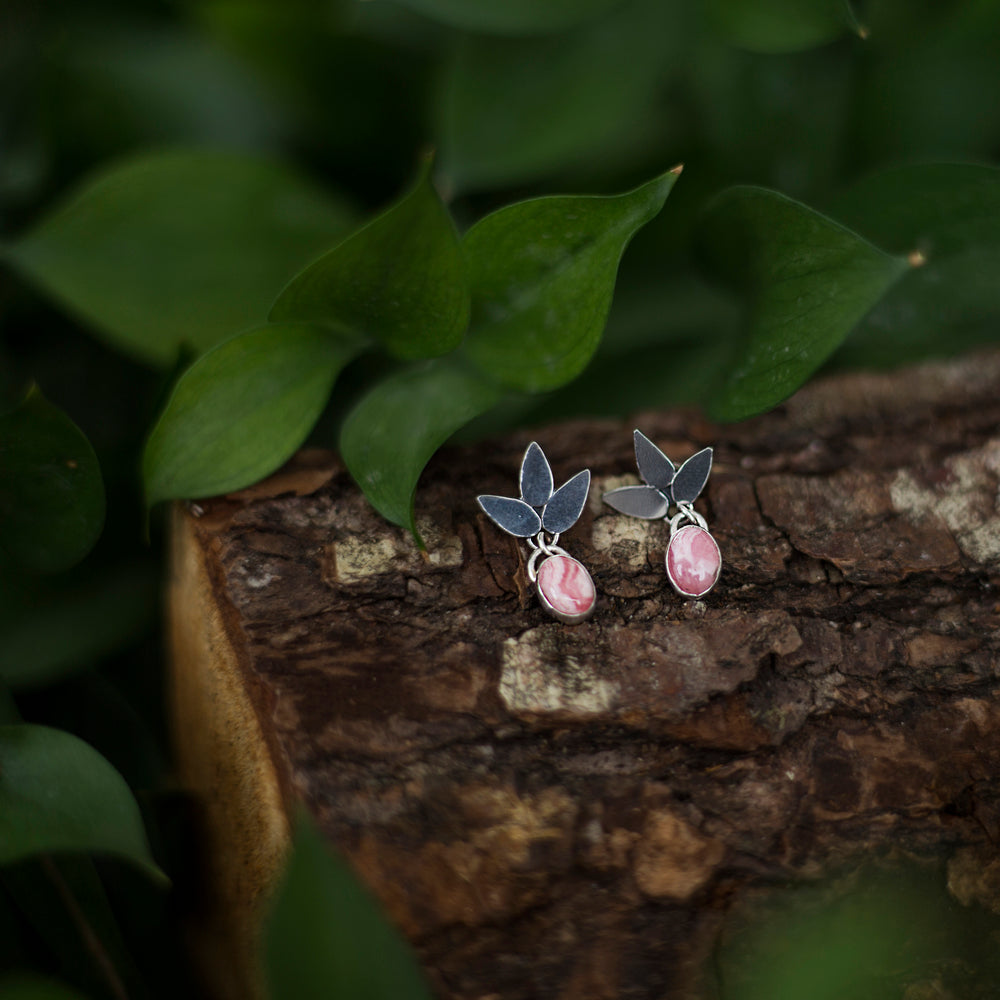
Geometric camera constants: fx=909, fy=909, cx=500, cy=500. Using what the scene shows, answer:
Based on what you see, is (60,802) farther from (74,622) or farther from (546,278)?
(546,278)

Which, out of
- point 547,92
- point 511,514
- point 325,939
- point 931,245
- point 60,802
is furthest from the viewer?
point 547,92

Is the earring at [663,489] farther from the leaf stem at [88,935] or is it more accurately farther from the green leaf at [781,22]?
the leaf stem at [88,935]

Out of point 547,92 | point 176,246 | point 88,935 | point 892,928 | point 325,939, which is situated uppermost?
point 547,92

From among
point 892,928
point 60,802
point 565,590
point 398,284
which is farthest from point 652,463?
point 60,802

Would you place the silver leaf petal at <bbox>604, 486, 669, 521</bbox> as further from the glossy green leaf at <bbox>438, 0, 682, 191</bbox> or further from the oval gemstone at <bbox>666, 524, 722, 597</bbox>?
the glossy green leaf at <bbox>438, 0, 682, 191</bbox>

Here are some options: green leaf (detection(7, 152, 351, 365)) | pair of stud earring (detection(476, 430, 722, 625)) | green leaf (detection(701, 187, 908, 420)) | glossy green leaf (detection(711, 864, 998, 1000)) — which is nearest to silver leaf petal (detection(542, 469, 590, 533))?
pair of stud earring (detection(476, 430, 722, 625))
